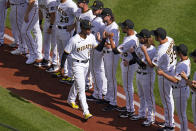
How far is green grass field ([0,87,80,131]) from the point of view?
7.49 meters

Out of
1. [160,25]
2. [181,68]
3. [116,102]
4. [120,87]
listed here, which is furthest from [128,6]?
[181,68]

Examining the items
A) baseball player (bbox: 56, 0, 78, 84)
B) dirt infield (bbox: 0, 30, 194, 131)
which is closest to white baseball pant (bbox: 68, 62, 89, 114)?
dirt infield (bbox: 0, 30, 194, 131)

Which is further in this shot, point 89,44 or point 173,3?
point 173,3

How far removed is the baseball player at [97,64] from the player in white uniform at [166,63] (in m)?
1.46

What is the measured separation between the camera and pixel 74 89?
8.30 m

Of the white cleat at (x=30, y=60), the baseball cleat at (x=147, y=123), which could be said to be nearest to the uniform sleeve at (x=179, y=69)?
the baseball cleat at (x=147, y=123)

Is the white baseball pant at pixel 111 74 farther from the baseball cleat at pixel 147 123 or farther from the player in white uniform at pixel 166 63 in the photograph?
the player in white uniform at pixel 166 63

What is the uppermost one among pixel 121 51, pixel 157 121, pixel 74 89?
pixel 121 51

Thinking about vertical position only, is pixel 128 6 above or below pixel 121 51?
above

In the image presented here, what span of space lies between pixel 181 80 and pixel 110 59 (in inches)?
65.0

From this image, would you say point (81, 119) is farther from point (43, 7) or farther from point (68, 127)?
point (43, 7)

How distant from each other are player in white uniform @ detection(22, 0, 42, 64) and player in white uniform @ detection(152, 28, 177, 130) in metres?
3.22

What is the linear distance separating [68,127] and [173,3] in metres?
5.91

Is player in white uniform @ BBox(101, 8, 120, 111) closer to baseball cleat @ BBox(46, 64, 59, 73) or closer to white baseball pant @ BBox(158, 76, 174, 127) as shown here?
white baseball pant @ BBox(158, 76, 174, 127)
